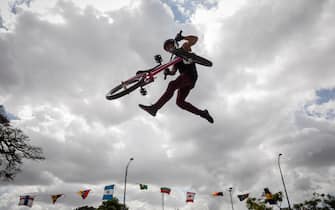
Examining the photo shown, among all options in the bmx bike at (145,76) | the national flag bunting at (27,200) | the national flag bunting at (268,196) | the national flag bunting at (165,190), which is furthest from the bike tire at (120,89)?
the national flag bunting at (268,196)

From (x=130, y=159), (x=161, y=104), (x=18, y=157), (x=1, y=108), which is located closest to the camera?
(x=161, y=104)

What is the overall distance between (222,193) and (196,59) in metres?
34.7

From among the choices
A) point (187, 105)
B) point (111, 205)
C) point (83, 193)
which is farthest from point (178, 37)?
point (111, 205)


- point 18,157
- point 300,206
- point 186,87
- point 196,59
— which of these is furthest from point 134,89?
point 300,206

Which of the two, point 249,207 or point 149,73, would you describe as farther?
point 249,207

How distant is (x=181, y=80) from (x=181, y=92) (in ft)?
1.60

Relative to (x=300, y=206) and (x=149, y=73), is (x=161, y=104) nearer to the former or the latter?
(x=149, y=73)

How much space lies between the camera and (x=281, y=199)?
52.5m

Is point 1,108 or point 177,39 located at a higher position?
point 1,108

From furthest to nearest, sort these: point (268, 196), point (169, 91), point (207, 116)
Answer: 1. point (268, 196)
2. point (207, 116)
3. point (169, 91)

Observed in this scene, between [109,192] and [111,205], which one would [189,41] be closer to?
[109,192]

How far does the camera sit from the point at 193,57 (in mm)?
5629

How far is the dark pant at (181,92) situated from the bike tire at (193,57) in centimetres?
58

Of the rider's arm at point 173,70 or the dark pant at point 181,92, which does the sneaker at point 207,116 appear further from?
the rider's arm at point 173,70
